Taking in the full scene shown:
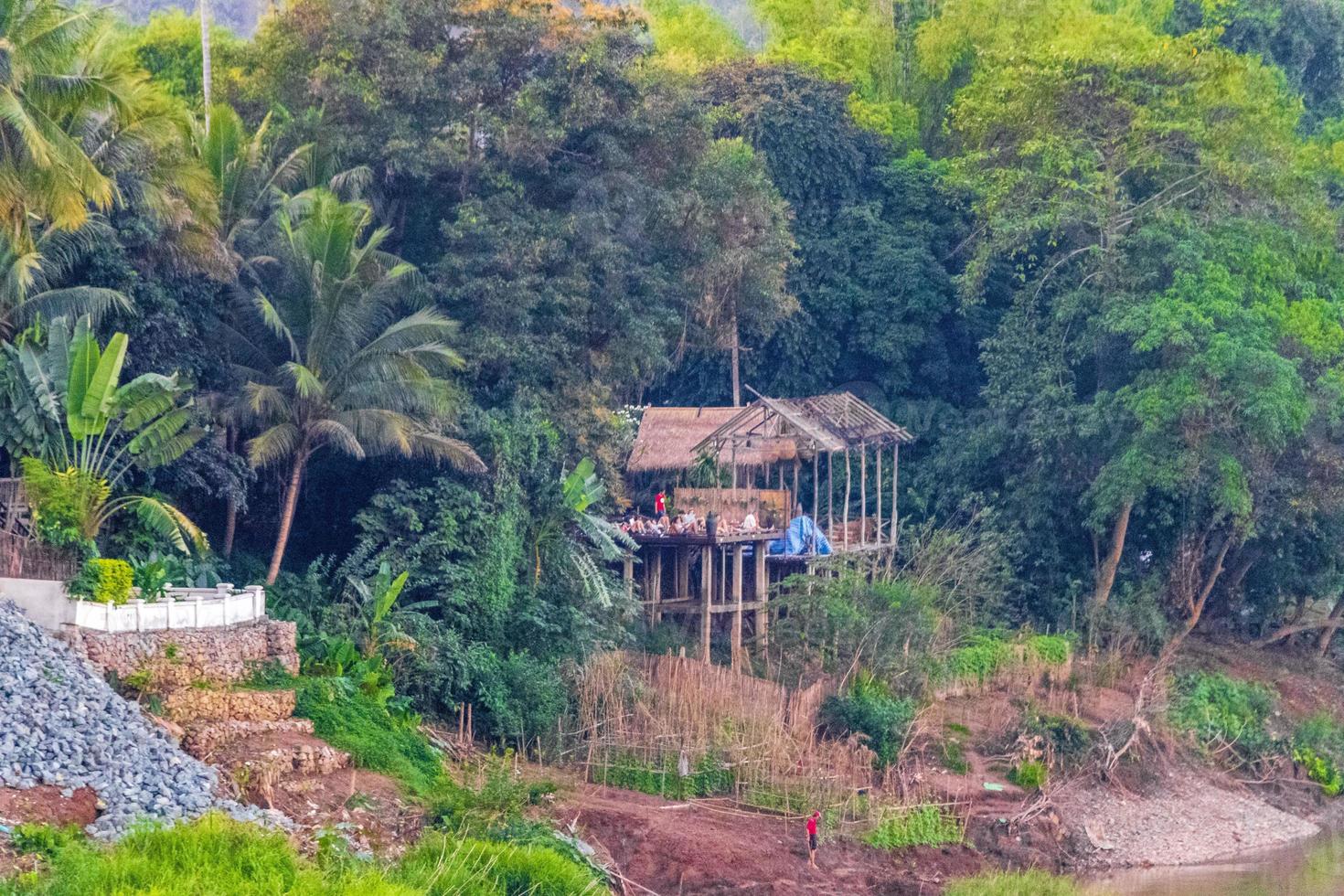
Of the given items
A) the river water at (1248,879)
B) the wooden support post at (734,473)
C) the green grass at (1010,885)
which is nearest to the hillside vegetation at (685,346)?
the wooden support post at (734,473)

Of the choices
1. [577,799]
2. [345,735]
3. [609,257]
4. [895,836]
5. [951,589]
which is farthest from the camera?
[951,589]

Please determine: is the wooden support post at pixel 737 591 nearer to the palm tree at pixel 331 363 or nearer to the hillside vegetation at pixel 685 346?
the hillside vegetation at pixel 685 346

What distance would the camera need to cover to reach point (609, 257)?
2502 centimetres

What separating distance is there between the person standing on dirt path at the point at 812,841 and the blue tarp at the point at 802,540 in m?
7.87

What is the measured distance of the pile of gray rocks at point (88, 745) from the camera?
14789 millimetres

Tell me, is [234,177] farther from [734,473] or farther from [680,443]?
[734,473]

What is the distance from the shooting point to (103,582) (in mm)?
17344

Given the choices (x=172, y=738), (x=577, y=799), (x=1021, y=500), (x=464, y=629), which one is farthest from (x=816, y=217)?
(x=172, y=738)

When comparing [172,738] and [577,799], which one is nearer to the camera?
[172,738]

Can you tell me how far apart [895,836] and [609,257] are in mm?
9095

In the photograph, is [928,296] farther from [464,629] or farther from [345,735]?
[345,735]

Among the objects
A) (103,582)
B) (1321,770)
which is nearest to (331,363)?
(103,582)

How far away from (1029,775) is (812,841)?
185 inches

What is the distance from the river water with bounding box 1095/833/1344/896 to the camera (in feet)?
69.4
